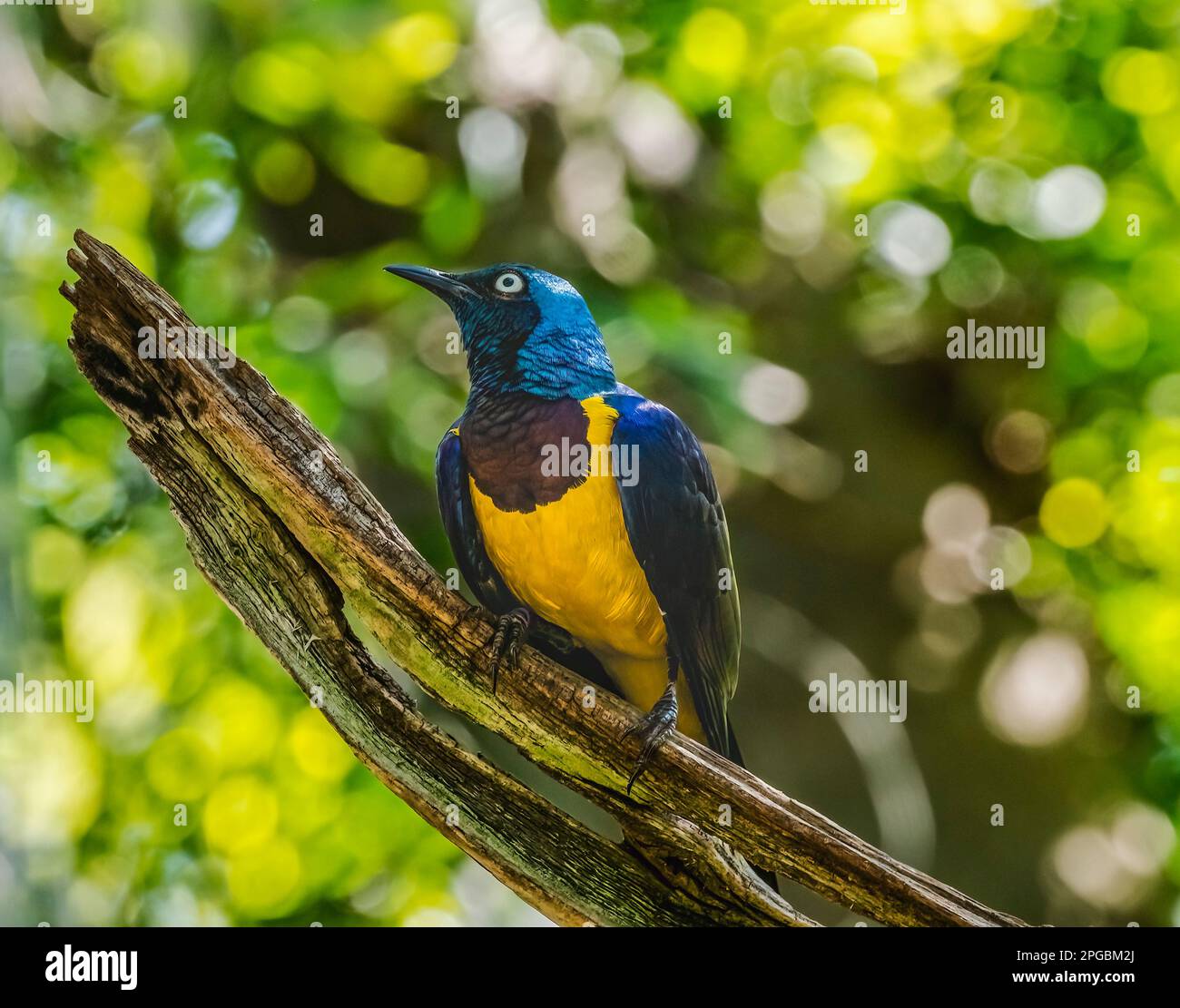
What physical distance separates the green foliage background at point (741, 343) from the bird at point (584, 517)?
1.59m

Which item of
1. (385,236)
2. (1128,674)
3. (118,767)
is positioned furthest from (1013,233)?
(118,767)

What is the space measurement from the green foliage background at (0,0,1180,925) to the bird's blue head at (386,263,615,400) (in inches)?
58.0

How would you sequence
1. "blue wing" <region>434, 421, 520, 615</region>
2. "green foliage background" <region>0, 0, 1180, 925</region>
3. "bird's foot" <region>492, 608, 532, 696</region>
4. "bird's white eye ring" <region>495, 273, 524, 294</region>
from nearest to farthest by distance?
"bird's foot" <region>492, 608, 532, 696</region>, "blue wing" <region>434, 421, 520, 615</region>, "bird's white eye ring" <region>495, 273, 524, 294</region>, "green foliage background" <region>0, 0, 1180, 925</region>

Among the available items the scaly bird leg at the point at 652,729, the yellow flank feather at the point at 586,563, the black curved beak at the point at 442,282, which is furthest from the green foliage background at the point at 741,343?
the scaly bird leg at the point at 652,729

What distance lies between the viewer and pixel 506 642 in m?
3.17

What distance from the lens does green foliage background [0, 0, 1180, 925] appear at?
5066mm

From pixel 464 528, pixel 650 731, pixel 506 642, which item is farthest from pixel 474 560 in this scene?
pixel 650 731

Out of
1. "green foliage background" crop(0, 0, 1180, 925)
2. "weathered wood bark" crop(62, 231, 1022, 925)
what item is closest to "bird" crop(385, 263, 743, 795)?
"weathered wood bark" crop(62, 231, 1022, 925)

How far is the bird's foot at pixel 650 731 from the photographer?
3045 millimetres

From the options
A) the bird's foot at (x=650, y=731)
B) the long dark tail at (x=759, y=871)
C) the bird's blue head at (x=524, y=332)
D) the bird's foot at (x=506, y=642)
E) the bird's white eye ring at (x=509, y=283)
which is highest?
the bird's white eye ring at (x=509, y=283)

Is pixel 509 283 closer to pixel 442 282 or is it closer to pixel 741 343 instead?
pixel 442 282

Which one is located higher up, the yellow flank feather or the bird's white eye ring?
the bird's white eye ring

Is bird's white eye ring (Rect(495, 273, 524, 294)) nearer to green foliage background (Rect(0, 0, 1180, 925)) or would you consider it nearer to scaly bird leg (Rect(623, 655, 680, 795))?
scaly bird leg (Rect(623, 655, 680, 795))

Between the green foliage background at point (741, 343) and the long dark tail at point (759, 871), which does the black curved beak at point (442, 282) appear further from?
the long dark tail at point (759, 871)
